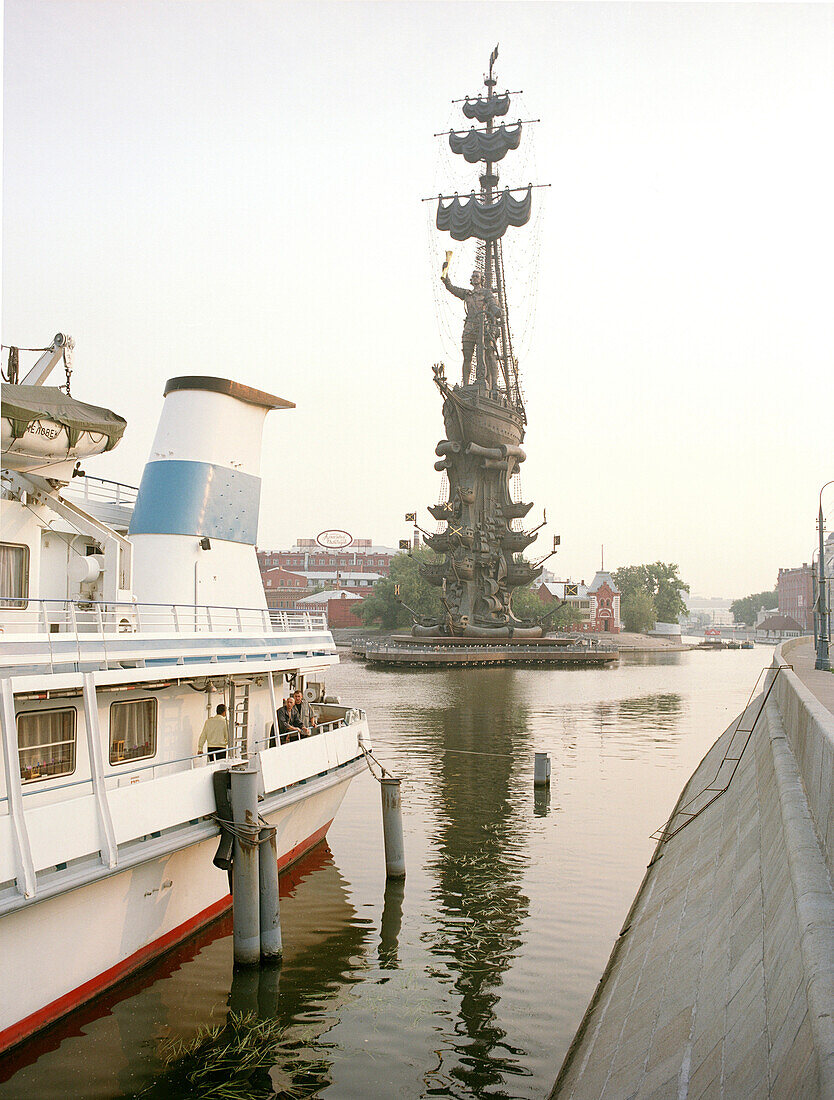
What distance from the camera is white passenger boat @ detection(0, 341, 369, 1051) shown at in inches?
374

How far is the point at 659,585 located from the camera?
15850 centimetres

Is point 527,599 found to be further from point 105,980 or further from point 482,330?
point 105,980

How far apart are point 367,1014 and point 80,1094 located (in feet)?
11.3

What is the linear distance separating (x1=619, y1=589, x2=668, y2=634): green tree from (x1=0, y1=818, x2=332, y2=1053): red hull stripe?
137 m

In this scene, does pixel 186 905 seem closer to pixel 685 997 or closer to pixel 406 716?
pixel 685 997

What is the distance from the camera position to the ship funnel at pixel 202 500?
51.8 ft

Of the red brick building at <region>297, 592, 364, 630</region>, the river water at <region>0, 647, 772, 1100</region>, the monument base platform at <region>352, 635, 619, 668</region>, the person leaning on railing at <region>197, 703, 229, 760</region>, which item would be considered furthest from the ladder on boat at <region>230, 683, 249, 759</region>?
the red brick building at <region>297, 592, 364, 630</region>

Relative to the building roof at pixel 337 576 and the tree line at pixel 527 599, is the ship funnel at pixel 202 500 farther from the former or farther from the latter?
the building roof at pixel 337 576

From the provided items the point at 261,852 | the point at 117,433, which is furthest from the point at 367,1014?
the point at 117,433

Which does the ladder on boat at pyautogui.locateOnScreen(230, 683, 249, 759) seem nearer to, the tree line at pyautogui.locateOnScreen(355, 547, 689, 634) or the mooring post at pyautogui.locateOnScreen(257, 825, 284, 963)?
the mooring post at pyautogui.locateOnScreen(257, 825, 284, 963)

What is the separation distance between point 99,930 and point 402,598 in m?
107

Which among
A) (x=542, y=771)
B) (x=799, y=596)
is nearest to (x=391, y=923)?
(x=542, y=771)

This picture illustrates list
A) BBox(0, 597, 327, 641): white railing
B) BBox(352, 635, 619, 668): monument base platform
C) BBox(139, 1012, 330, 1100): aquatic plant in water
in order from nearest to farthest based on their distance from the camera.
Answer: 1. BBox(139, 1012, 330, 1100): aquatic plant in water
2. BBox(0, 597, 327, 641): white railing
3. BBox(352, 635, 619, 668): monument base platform

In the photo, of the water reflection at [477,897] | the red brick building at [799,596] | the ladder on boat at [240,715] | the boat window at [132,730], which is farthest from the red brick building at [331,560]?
the boat window at [132,730]
